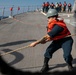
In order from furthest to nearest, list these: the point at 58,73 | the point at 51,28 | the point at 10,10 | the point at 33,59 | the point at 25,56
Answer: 1. the point at 10,10
2. the point at 25,56
3. the point at 33,59
4. the point at 51,28
5. the point at 58,73

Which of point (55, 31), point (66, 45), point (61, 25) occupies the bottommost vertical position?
point (66, 45)

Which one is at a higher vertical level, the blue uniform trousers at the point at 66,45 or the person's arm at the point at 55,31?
the person's arm at the point at 55,31

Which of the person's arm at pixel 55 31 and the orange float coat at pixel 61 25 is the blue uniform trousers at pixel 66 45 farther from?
the person's arm at pixel 55 31

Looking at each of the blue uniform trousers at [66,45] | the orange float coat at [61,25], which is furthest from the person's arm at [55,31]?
the blue uniform trousers at [66,45]

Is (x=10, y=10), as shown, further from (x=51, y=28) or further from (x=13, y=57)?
(x=51, y=28)

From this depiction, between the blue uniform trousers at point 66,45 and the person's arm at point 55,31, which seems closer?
the person's arm at point 55,31

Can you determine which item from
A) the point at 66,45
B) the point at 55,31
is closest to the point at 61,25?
the point at 55,31

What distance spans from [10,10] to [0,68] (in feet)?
110

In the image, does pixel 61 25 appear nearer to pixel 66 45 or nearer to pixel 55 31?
pixel 55 31

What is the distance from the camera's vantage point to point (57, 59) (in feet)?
24.1

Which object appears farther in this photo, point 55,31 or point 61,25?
point 61,25

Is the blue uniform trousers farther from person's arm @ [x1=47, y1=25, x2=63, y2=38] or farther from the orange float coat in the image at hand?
person's arm @ [x1=47, y1=25, x2=63, y2=38]

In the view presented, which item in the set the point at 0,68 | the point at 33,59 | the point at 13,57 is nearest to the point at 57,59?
the point at 33,59

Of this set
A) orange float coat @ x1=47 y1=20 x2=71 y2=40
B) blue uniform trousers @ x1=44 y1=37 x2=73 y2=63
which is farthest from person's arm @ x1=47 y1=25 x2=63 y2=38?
blue uniform trousers @ x1=44 y1=37 x2=73 y2=63
